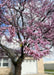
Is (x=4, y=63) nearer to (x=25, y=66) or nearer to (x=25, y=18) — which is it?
(x=25, y=66)

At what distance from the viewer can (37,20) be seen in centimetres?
819

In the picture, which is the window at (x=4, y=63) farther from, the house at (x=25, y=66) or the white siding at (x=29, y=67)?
the white siding at (x=29, y=67)

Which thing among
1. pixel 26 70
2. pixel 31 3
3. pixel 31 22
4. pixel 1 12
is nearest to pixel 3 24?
pixel 1 12

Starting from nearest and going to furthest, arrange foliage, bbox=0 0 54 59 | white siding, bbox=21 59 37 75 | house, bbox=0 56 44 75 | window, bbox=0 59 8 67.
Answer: foliage, bbox=0 0 54 59 → house, bbox=0 56 44 75 → window, bbox=0 59 8 67 → white siding, bbox=21 59 37 75

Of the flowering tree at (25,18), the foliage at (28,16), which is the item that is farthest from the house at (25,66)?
the foliage at (28,16)

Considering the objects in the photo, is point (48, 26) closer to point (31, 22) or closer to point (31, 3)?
point (31, 22)

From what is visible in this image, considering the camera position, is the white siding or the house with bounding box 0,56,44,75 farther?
the white siding

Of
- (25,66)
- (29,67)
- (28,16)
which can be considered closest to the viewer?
(28,16)

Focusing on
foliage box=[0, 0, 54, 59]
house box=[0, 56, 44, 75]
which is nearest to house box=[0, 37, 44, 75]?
house box=[0, 56, 44, 75]

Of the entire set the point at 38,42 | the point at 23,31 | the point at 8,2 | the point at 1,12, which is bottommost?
the point at 38,42

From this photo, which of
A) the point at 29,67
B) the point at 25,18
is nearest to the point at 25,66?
the point at 29,67

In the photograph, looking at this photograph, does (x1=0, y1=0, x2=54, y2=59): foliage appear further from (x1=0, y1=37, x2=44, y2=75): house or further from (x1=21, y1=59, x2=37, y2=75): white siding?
(x1=21, y1=59, x2=37, y2=75): white siding

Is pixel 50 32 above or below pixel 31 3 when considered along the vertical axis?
below

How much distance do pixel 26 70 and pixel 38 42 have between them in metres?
10.4
